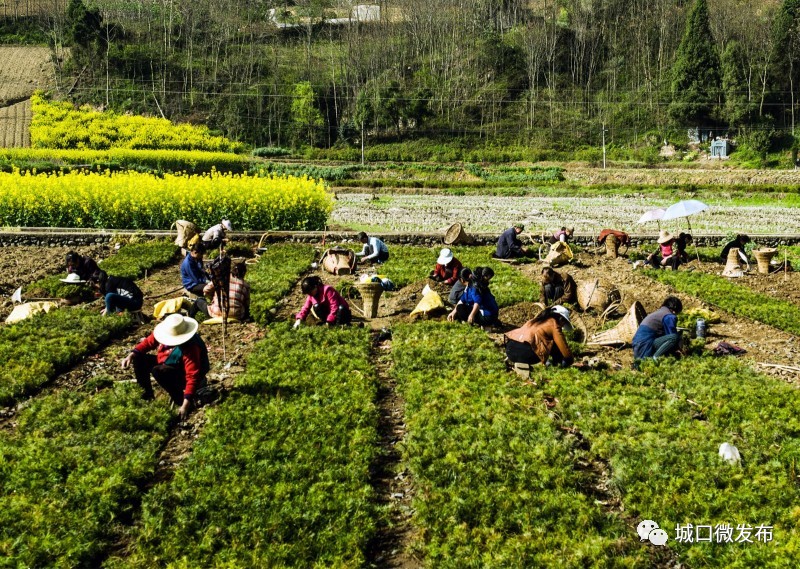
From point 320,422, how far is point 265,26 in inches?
3700

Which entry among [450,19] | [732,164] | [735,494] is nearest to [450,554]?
[735,494]

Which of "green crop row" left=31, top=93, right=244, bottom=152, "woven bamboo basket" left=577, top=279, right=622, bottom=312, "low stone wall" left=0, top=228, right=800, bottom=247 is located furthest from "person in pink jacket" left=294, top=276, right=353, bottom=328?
"green crop row" left=31, top=93, right=244, bottom=152

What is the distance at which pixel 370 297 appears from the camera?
12172mm

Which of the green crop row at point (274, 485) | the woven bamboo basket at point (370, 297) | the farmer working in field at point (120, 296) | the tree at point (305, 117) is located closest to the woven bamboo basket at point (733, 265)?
the woven bamboo basket at point (370, 297)

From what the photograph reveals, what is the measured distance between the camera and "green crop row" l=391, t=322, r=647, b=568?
5.35 m

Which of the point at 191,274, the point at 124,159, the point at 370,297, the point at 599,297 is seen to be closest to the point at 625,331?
the point at 599,297

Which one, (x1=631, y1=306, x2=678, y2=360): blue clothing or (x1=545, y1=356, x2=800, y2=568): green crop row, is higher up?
(x1=631, y1=306, x2=678, y2=360): blue clothing

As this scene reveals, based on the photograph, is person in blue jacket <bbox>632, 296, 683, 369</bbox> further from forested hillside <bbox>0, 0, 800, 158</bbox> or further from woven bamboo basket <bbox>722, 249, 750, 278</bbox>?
forested hillside <bbox>0, 0, 800, 158</bbox>

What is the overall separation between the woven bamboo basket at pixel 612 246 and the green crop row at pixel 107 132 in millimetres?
47890

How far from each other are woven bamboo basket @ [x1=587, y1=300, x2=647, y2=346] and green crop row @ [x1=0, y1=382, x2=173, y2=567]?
655 centimetres

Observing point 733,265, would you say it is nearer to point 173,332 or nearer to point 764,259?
point 764,259

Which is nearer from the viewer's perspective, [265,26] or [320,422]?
[320,422]

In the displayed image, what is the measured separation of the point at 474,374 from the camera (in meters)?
9.05

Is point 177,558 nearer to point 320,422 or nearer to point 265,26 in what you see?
point 320,422
